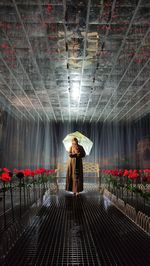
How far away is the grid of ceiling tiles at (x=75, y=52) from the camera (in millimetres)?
6375

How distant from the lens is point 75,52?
8797 millimetres

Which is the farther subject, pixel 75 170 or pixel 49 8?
pixel 75 170

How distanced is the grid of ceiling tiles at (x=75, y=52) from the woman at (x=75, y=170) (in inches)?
128

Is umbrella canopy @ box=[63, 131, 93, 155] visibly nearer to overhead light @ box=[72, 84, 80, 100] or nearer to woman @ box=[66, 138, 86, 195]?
overhead light @ box=[72, 84, 80, 100]

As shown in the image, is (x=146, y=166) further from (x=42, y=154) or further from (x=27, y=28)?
(x=27, y=28)

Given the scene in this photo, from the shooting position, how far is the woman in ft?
29.5

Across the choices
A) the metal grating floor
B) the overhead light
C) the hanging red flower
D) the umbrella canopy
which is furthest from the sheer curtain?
the metal grating floor

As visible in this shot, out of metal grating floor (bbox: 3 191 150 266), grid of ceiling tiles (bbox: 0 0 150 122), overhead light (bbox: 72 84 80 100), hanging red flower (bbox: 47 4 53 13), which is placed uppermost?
hanging red flower (bbox: 47 4 53 13)

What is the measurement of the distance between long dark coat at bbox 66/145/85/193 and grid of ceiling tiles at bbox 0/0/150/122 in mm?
3487

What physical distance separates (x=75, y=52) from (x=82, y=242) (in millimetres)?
6726

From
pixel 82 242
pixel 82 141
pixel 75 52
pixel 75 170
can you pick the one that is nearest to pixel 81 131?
pixel 82 141

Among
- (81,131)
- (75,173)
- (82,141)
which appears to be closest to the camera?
(75,173)

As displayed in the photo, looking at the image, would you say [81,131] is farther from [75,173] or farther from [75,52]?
[75,52]

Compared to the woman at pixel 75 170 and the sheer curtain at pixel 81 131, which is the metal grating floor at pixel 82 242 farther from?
the sheer curtain at pixel 81 131
